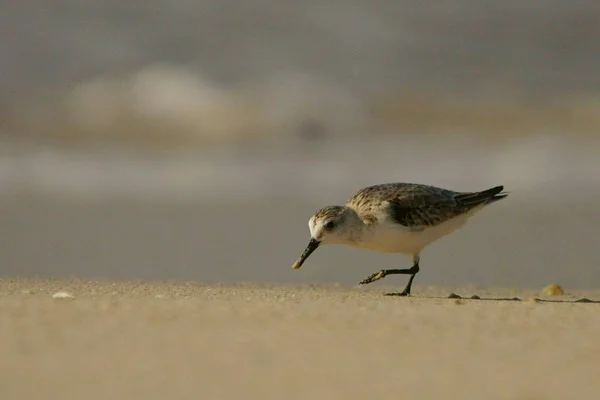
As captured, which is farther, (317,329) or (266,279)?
(266,279)

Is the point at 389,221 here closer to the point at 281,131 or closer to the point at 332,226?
the point at 332,226

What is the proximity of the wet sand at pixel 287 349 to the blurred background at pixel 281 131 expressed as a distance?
2954 millimetres

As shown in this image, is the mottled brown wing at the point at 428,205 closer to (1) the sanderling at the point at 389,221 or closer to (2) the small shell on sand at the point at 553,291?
(1) the sanderling at the point at 389,221

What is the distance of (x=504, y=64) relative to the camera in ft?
59.7

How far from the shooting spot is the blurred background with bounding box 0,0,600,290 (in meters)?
9.33

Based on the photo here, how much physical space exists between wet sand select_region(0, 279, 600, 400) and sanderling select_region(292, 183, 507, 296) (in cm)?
140

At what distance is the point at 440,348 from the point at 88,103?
46.5ft

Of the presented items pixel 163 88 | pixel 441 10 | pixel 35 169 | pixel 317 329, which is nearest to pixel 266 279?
pixel 317 329

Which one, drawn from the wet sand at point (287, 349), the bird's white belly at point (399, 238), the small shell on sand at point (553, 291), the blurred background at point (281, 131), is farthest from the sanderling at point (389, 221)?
the wet sand at point (287, 349)

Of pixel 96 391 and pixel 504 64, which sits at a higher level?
pixel 504 64

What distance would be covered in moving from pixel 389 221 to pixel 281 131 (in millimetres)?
9355

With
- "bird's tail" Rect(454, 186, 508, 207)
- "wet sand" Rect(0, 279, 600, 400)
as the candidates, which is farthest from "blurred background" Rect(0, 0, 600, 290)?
"wet sand" Rect(0, 279, 600, 400)

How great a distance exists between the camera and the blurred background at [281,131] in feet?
30.6

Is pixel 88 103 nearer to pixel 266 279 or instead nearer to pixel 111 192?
pixel 111 192
